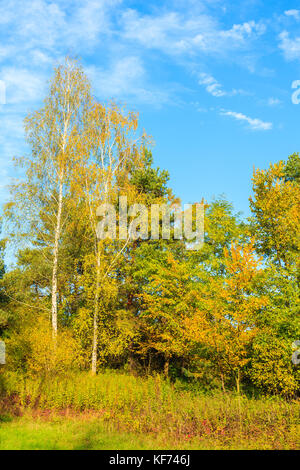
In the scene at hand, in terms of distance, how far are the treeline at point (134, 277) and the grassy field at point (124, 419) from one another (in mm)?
1354

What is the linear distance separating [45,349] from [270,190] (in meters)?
16.8

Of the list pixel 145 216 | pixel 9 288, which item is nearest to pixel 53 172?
pixel 145 216

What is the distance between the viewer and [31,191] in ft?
63.2

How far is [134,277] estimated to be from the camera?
22.4m

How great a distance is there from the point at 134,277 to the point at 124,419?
10806 millimetres

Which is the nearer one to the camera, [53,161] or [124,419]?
[124,419]

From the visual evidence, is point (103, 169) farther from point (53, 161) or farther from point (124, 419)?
point (124, 419)

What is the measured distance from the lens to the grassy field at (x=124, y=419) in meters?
9.75

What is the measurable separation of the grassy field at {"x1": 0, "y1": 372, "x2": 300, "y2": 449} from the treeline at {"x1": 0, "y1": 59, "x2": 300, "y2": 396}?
53.3 inches

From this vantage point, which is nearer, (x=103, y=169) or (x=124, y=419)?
(x=124, y=419)

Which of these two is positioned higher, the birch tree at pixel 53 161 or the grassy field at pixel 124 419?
the birch tree at pixel 53 161

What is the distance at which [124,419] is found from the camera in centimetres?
1228

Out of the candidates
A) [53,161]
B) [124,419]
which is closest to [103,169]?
[53,161]

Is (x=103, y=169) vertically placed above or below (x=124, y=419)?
above
